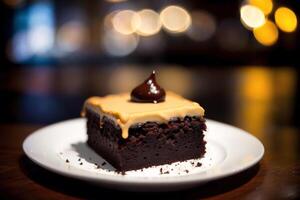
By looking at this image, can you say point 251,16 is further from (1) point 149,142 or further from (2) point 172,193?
(2) point 172,193

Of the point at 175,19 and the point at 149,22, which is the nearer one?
the point at 175,19

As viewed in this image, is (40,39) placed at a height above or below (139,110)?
below

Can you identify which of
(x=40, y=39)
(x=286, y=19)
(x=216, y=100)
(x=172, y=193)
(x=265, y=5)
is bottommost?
(x=40, y=39)

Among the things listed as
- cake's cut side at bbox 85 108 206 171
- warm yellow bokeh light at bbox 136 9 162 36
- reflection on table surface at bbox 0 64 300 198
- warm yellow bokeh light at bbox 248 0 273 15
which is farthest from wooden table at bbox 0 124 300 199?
warm yellow bokeh light at bbox 136 9 162 36

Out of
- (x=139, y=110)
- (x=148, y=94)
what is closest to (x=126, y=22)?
(x=148, y=94)

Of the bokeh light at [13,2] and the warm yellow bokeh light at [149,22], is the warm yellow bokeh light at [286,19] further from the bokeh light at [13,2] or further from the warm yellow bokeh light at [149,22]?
the bokeh light at [13,2]

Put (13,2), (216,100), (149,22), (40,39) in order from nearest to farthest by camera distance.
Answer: (216,100) < (13,2) < (40,39) < (149,22)

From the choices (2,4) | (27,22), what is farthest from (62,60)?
(27,22)
